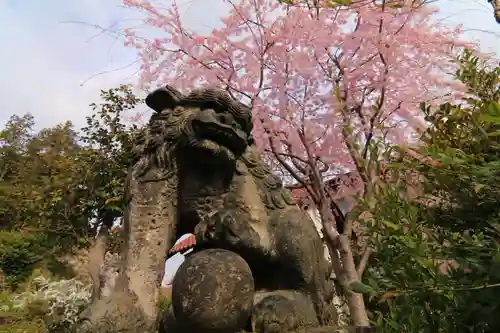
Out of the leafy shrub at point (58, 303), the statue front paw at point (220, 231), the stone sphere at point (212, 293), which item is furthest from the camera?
the leafy shrub at point (58, 303)

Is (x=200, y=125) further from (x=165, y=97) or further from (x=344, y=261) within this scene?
(x=344, y=261)

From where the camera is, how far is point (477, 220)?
155cm

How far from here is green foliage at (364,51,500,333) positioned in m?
1.21

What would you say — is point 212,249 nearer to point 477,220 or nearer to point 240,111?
point 240,111

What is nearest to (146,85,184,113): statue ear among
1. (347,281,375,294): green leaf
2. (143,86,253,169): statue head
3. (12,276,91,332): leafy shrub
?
(143,86,253,169): statue head

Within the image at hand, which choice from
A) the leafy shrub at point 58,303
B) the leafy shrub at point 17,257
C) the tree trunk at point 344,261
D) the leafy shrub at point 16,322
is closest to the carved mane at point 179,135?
the tree trunk at point 344,261

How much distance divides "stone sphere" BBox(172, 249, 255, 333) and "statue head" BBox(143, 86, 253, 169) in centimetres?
44

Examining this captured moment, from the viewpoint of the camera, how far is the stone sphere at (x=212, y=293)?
1.55 m

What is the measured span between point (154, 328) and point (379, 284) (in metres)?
0.84

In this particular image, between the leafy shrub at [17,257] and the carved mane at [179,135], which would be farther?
the leafy shrub at [17,257]

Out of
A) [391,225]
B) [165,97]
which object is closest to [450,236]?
[391,225]

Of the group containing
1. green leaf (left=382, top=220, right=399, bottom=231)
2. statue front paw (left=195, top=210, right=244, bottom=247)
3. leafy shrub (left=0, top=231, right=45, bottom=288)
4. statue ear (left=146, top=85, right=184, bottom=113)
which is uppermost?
leafy shrub (left=0, top=231, right=45, bottom=288)

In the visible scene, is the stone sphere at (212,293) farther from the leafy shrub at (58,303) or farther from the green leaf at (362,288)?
the leafy shrub at (58,303)

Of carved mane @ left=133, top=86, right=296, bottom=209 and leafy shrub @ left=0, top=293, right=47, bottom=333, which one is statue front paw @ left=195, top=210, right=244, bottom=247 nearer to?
carved mane @ left=133, top=86, right=296, bottom=209
